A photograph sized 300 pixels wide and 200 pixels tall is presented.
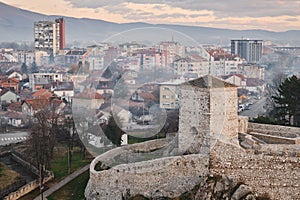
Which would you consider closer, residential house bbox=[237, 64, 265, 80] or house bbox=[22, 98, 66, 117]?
house bbox=[22, 98, 66, 117]

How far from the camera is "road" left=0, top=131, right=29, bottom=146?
127ft

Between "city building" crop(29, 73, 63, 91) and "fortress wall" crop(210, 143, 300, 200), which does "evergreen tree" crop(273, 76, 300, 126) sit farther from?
"city building" crop(29, 73, 63, 91)

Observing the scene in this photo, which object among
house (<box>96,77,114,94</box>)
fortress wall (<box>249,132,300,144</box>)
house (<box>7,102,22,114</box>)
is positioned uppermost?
house (<box>96,77,114,94</box>)

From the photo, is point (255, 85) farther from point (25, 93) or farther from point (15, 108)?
point (25, 93)

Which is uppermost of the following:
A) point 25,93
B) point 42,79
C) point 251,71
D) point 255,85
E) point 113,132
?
point 251,71

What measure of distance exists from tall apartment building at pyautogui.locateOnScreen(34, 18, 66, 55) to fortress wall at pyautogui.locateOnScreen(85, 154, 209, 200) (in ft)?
373

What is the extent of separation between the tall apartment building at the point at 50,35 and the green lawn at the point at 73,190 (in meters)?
109

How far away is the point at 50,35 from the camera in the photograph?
13088 centimetres

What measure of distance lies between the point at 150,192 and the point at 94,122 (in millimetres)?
5498

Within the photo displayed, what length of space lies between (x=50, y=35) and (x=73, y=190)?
115014 mm

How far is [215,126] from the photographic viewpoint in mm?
17094

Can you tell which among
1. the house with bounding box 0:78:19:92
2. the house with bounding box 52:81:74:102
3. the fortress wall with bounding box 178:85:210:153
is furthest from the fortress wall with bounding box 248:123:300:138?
the house with bounding box 0:78:19:92

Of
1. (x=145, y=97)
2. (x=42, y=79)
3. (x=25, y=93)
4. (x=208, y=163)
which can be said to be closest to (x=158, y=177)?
(x=208, y=163)

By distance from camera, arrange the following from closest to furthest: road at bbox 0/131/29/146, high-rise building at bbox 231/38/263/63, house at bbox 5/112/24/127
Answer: road at bbox 0/131/29/146 < house at bbox 5/112/24/127 < high-rise building at bbox 231/38/263/63
